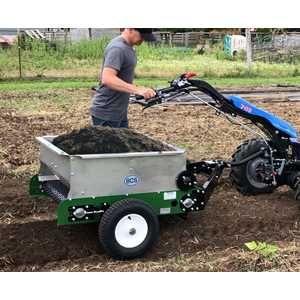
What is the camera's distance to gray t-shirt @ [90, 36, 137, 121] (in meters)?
4.71

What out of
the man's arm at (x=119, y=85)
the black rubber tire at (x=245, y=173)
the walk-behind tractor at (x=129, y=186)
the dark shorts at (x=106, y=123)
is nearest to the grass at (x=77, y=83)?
the black rubber tire at (x=245, y=173)

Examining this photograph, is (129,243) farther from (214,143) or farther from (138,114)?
(138,114)

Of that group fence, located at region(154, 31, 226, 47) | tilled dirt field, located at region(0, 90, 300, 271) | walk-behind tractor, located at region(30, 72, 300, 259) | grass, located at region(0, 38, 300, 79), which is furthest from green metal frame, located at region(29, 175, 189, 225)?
fence, located at region(154, 31, 226, 47)

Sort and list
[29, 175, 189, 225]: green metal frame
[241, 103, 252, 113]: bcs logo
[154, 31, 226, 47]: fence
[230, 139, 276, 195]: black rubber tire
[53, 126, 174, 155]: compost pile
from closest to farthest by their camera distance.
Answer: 1. [29, 175, 189, 225]: green metal frame
2. [53, 126, 174, 155]: compost pile
3. [241, 103, 252, 113]: bcs logo
4. [230, 139, 276, 195]: black rubber tire
5. [154, 31, 226, 47]: fence

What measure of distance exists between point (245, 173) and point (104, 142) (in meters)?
1.59

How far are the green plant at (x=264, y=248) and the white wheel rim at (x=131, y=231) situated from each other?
785 mm

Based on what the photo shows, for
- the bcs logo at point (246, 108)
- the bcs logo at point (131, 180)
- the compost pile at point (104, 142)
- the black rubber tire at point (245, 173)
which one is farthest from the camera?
the black rubber tire at point (245, 173)

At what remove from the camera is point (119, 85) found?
4586 millimetres

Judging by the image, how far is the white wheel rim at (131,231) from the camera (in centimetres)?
410

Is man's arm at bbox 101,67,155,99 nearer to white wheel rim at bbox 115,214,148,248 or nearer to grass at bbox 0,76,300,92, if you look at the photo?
white wheel rim at bbox 115,214,148,248

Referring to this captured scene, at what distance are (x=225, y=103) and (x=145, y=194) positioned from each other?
1274mm

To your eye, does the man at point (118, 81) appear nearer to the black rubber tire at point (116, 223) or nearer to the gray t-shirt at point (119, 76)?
the gray t-shirt at point (119, 76)

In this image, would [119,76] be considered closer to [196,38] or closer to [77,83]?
[77,83]

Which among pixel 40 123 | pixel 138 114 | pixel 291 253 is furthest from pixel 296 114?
pixel 291 253
